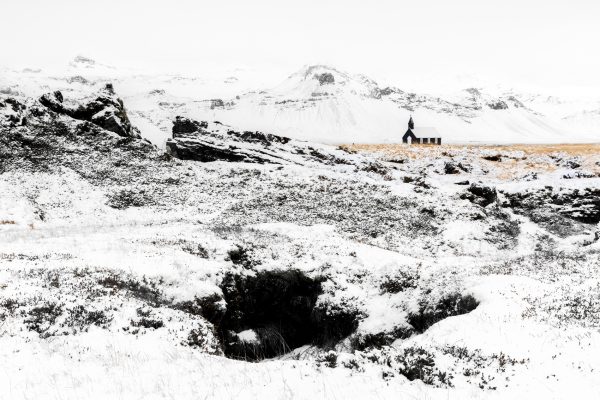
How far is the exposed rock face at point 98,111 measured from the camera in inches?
1886

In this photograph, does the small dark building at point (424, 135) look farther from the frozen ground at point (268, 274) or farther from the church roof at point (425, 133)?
the frozen ground at point (268, 274)

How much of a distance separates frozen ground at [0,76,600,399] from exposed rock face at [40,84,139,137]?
21 cm

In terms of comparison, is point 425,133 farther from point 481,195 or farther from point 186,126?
point 481,195

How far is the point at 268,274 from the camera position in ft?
69.3

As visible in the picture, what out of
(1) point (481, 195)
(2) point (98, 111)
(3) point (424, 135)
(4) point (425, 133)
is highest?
(4) point (425, 133)

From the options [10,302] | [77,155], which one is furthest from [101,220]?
[10,302]

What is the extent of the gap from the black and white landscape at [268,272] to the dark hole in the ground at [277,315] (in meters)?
0.09

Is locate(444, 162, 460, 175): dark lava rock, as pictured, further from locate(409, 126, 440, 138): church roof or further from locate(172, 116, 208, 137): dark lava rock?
locate(409, 126, 440, 138): church roof

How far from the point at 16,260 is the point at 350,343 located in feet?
45.2

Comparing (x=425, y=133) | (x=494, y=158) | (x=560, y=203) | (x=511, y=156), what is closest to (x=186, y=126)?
(x=560, y=203)

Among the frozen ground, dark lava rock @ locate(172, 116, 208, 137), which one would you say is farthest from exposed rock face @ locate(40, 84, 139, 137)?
dark lava rock @ locate(172, 116, 208, 137)

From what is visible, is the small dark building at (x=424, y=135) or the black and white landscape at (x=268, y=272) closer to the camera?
the black and white landscape at (x=268, y=272)

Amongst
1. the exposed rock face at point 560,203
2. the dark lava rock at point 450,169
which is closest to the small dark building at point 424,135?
the dark lava rock at point 450,169

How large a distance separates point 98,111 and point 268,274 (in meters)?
38.4
